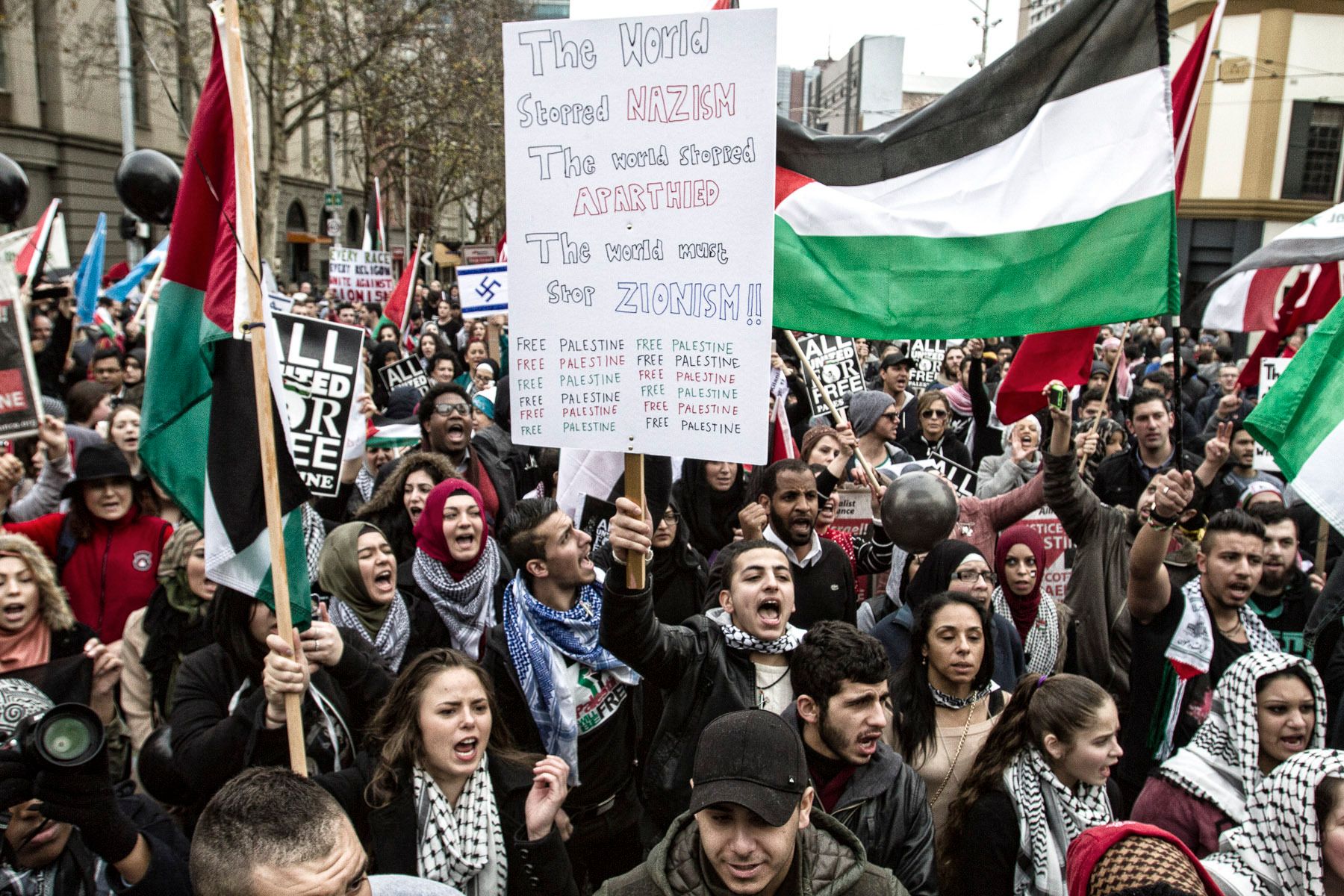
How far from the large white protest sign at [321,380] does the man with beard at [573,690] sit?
1.04 metres

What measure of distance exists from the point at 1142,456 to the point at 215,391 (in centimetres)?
523

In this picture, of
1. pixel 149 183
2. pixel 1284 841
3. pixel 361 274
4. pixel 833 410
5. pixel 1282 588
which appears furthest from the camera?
pixel 361 274

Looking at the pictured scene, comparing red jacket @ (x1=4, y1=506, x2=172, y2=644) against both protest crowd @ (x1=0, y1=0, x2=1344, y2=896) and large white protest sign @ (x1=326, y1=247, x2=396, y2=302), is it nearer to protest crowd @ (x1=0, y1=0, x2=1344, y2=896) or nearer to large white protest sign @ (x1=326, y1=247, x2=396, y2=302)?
protest crowd @ (x1=0, y1=0, x2=1344, y2=896)

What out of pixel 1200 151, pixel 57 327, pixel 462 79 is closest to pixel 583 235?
pixel 57 327

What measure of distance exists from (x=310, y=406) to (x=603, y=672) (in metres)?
1.79

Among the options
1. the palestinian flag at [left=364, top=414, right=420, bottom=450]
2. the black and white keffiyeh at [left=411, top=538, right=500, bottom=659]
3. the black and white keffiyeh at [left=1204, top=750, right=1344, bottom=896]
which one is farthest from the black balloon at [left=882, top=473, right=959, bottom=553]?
the palestinian flag at [left=364, top=414, right=420, bottom=450]

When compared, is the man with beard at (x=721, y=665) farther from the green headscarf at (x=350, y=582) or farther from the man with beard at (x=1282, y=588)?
the man with beard at (x=1282, y=588)

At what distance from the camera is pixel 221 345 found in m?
3.37

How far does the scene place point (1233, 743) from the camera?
320 cm

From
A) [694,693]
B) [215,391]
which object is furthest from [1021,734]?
[215,391]

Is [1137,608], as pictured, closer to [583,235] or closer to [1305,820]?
[1305,820]

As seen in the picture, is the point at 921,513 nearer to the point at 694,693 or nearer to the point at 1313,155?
the point at 694,693

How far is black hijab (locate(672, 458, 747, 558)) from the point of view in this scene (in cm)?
566

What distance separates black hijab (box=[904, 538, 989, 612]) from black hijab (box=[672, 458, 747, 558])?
1.54m
